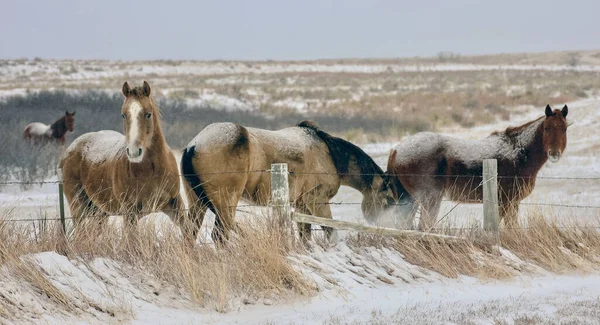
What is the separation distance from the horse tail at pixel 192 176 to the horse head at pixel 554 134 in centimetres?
419

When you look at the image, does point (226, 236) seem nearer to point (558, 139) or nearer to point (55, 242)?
point (55, 242)

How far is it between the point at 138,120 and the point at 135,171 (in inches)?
24.4

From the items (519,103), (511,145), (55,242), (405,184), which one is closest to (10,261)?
(55,242)

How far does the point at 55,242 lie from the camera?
254 inches

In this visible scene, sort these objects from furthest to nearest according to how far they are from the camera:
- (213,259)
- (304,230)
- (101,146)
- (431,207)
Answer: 1. (431,207)
2. (101,146)
3. (304,230)
4. (213,259)

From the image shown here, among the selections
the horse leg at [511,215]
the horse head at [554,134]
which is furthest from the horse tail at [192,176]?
the horse head at [554,134]

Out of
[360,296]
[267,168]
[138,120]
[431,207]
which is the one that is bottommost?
[360,296]

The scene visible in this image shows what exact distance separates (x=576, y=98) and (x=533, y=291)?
107ft

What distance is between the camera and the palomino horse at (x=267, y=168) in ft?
25.6

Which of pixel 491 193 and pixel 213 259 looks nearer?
pixel 213 259

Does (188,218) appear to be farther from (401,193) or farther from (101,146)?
(401,193)

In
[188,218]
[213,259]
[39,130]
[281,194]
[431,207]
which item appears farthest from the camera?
[39,130]

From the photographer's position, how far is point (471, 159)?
9359mm

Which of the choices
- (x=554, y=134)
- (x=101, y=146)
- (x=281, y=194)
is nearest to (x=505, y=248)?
(x=554, y=134)
